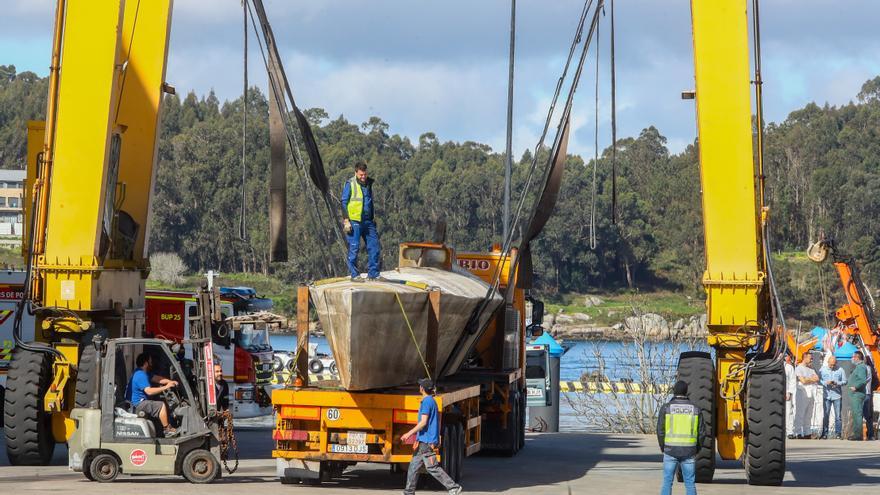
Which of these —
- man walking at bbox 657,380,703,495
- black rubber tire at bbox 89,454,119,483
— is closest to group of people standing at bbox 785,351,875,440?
man walking at bbox 657,380,703,495

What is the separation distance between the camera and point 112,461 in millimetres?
19266

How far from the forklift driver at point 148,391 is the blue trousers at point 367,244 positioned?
2.87 meters

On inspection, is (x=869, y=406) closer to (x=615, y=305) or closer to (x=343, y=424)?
(x=343, y=424)

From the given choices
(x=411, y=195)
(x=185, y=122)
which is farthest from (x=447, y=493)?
(x=185, y=122)

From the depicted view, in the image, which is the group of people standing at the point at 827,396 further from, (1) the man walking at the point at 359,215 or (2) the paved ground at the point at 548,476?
(1) the man walking at the point at 359,215

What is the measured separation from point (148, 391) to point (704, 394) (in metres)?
7.55

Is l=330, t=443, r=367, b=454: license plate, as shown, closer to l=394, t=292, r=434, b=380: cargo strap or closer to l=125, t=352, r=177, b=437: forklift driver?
l=394, t=292, r=434, b=380: cargo strap

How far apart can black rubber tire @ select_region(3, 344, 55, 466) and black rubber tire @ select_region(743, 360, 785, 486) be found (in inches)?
393

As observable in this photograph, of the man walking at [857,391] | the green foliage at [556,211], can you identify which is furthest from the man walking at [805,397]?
the green foliage at [556,211]

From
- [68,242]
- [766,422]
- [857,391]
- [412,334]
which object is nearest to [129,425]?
[68,242]

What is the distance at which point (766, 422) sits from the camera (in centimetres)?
1992

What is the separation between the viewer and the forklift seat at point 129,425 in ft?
62.8

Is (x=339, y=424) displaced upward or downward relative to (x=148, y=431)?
upward

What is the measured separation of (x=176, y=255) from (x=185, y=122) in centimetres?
5066
